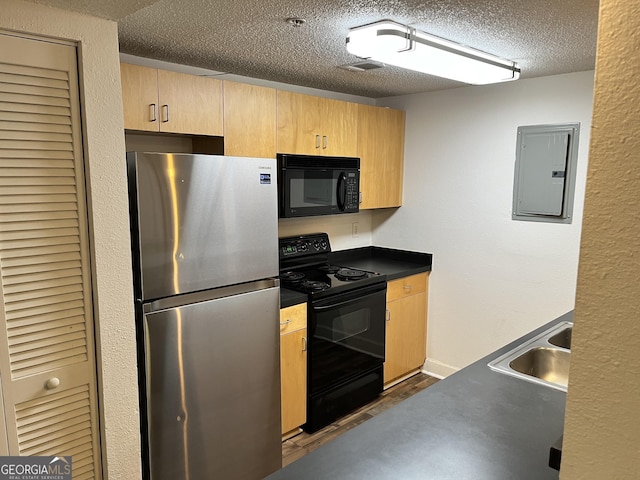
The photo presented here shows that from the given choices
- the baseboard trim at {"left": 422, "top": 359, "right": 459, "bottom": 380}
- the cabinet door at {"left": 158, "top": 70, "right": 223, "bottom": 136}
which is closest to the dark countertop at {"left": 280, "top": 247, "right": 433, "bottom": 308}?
the baseboard trim at {"left": 422, "top": 359, "right": 459, "bottom": 380}

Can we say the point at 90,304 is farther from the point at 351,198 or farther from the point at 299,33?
the point at 351,198

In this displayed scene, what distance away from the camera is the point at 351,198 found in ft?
10.8

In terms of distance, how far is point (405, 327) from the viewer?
11.7ft

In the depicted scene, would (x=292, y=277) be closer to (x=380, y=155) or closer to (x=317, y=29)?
(x=380, y=155)

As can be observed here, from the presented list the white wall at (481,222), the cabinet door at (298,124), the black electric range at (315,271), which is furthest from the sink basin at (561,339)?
the cabinet door at (298,124)

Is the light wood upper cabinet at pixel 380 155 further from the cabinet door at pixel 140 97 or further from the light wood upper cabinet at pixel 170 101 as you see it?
the cabinet door at pixel 140 97

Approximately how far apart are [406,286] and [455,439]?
2.26 meters

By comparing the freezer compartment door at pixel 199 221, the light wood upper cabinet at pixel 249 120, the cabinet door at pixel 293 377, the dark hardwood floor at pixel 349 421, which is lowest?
the dark hardwood floor at pixel 349 421

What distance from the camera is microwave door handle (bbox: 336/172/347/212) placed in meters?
3.20

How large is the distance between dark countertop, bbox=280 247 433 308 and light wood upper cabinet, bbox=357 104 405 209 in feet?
1.48

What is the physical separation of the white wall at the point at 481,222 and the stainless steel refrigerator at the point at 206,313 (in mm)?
1685

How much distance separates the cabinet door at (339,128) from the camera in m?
3.08

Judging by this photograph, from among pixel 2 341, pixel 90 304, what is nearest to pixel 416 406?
pixel 90 304

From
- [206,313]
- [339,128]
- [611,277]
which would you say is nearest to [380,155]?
[339,128]
